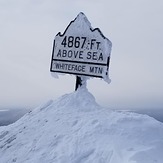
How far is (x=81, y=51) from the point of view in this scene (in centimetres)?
1026

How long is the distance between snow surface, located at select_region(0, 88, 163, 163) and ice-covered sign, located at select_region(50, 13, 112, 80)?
77 centimetres

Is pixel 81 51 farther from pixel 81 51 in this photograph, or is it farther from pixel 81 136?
pixel 81 136

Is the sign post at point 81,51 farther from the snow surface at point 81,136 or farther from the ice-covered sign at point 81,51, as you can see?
the snow surface at point 81,136

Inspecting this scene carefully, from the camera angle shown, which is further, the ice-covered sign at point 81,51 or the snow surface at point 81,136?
the ice-covered sign at point 81,51

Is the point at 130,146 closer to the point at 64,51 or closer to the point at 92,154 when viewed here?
the point at 92,154

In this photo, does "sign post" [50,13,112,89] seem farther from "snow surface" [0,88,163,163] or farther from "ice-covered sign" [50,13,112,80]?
"snow surface" [0,88,163,163]

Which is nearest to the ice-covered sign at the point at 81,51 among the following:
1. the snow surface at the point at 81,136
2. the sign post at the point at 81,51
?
the sign post at the point at 81,51

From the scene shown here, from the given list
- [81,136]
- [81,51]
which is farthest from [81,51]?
[81,136]

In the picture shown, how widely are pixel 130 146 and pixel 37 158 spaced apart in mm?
2045

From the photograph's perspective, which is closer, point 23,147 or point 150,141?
point 150,141

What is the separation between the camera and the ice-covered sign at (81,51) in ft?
32.3

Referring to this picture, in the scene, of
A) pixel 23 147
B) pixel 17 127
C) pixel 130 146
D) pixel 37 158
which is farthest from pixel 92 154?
pixel 17 127

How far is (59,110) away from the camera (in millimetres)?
9328

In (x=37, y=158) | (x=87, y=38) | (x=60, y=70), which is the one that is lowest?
(x=37, y=158)
